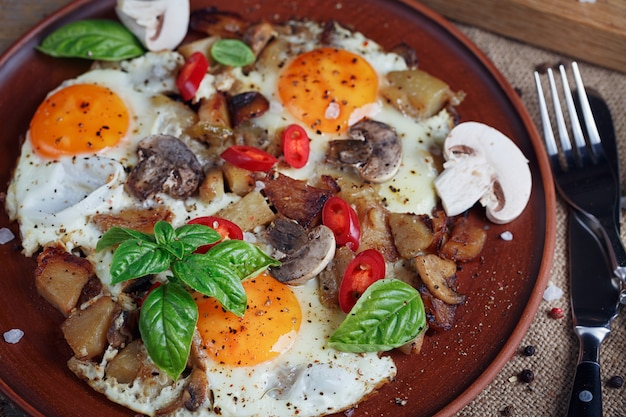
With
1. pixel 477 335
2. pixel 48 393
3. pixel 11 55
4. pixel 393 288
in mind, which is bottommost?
pixel 48 393

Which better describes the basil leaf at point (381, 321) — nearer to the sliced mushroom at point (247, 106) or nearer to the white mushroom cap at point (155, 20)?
the sliced mushroom at point (247, 106)

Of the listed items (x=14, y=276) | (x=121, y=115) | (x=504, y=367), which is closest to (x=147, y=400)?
Answer: (x=14, y=276)

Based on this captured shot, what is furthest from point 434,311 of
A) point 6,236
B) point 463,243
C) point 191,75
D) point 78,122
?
point 6,236

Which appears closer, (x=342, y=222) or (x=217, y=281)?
(x=217, y=281)

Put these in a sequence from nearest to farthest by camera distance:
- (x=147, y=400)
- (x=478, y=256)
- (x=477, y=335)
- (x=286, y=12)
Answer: (x=147, y=400) < (x=477, y=335) < (x=478, y=256) < (x=286, y=12)

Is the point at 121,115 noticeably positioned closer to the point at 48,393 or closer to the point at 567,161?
the point at 48,393

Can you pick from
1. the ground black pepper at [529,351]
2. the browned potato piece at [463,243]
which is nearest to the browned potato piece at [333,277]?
the browned potato piece at [463,243]

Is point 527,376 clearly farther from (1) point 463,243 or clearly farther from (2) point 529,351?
(1) point 463,243
